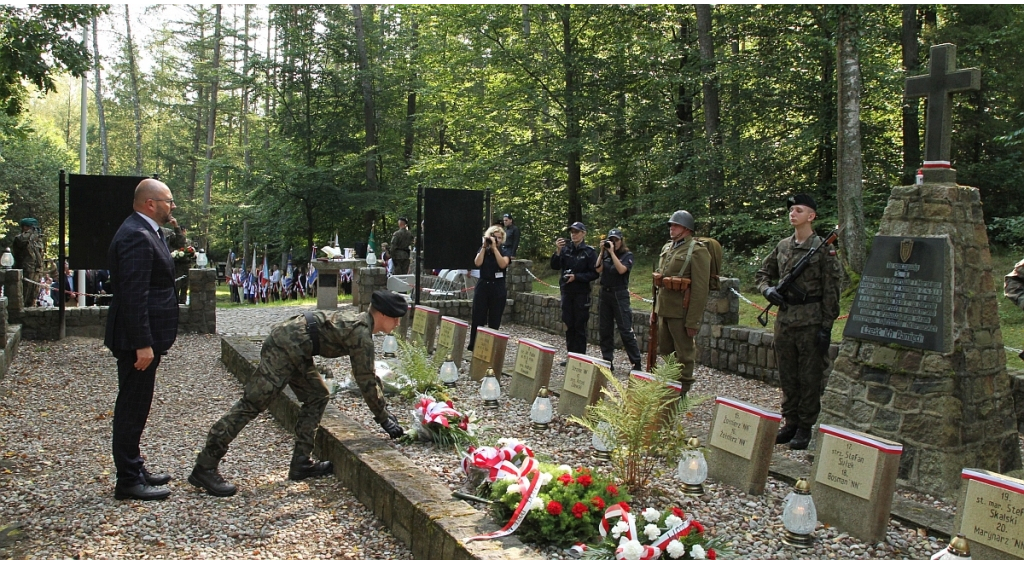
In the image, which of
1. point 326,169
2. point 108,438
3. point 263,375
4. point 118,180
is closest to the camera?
point 263,375

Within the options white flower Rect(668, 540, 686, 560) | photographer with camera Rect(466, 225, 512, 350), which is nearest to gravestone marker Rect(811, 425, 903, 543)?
white flower Rect(668, 540, 686, 560)

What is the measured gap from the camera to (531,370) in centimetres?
671

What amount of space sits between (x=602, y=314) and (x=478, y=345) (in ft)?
4.73

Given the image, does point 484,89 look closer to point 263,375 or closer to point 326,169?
point 326,169

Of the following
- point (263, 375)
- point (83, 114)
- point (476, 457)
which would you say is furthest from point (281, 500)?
point (83, 114)

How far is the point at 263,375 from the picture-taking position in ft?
14.9

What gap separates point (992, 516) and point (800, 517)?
0.76 metres

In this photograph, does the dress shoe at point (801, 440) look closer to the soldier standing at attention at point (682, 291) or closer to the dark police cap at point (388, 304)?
the soldier standing at attention at point (682, 291)

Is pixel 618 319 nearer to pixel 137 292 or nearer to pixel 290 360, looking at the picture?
pixel 290 360

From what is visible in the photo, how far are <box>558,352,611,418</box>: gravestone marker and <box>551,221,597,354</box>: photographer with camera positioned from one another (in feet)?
7.89

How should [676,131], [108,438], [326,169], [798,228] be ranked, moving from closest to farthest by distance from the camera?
[798,228] < [108,438] < [676,131] < [326,169]

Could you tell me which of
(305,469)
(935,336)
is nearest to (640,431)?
(935,336)

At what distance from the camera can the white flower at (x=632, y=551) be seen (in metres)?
3.13

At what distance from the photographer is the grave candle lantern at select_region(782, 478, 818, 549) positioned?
11.5 ft
